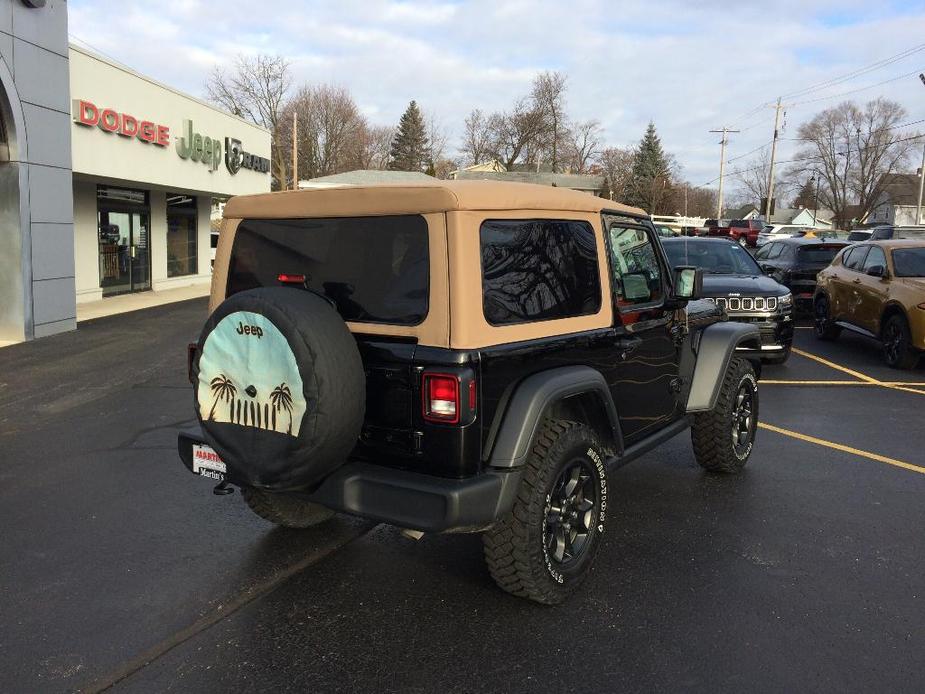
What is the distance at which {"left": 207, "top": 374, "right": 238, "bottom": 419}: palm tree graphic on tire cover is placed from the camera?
3.22m

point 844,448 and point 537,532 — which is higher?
point 537,532

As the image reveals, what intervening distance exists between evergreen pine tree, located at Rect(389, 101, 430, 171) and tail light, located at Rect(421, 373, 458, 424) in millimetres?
79476

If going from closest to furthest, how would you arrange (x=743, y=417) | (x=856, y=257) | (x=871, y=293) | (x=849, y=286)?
1. (x=743, y=417)
2. (x=871, y=293)
3. (x=849, y=286)
4. (x=856, y=257)

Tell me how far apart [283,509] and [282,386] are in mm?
1453

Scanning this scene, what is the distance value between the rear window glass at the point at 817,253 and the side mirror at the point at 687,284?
10537 mm

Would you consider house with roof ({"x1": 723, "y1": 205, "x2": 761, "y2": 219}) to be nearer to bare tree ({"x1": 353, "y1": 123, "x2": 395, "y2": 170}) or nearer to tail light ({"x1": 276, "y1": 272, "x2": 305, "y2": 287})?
bare tree ({"x1": 353, "y1": 123, "x2": 395, "y2": 170})

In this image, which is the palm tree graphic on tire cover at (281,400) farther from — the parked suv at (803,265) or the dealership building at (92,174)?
the parked suv at (803,265)

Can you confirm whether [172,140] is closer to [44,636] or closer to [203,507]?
[203,507]

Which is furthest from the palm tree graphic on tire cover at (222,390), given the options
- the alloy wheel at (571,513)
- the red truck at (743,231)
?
the red truck at (743,231)

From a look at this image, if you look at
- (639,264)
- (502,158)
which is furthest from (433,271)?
(502,158)

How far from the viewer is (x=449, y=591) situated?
370cm

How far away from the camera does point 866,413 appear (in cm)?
760

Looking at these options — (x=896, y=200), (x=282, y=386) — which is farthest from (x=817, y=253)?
(x=896, y=200)

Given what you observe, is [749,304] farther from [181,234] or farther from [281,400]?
[181,234]
